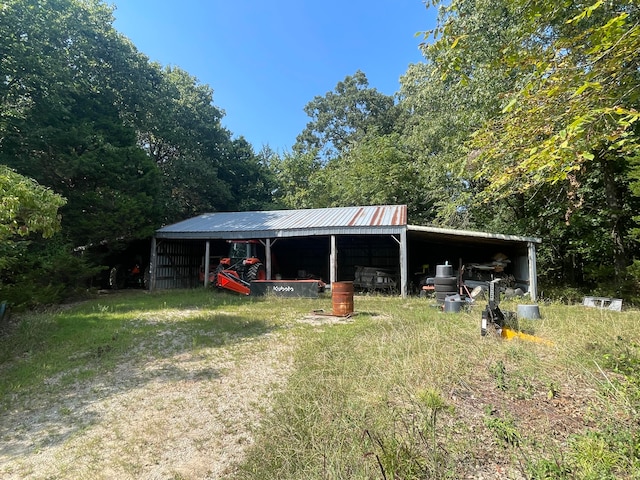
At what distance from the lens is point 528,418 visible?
9.50 feet

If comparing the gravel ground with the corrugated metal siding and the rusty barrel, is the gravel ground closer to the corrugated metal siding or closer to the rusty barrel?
the rusty barrel

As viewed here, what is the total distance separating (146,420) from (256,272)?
905cm

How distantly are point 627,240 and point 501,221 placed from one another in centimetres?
418

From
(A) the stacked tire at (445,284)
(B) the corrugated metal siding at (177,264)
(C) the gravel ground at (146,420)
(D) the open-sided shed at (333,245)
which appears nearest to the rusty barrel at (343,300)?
Answer: (A) the stacked tire at (445,284)

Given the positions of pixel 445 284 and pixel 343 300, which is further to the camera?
pixel 445 284

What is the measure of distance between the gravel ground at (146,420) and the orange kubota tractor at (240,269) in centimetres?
658

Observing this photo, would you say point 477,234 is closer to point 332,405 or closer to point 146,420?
point 332,405

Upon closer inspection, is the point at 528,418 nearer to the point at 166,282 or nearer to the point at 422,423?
the point at 422,423

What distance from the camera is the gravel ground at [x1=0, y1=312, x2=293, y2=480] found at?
111 inches

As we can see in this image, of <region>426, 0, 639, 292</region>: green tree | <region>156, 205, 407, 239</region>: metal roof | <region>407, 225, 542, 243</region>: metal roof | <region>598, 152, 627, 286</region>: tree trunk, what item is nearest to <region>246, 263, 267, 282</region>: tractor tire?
<region>156, 205, 407, 239</region>: metal roof

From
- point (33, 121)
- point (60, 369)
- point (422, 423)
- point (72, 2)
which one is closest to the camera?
point (422, 423)

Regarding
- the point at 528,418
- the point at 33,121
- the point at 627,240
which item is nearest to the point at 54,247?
the point at 33,121

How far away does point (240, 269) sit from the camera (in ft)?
41.0

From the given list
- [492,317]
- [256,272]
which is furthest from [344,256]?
[492,317]
